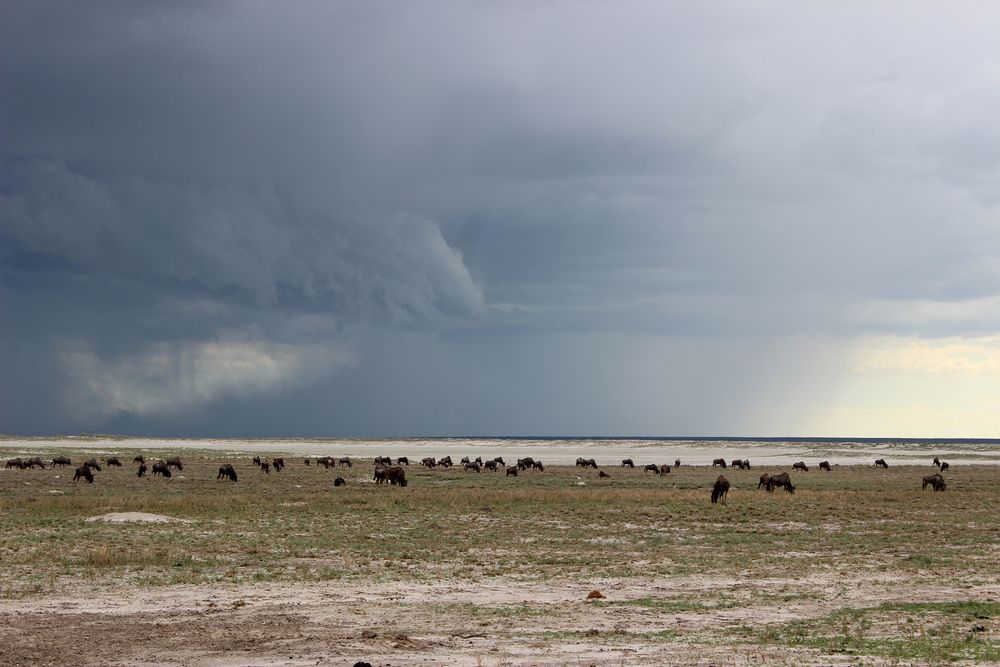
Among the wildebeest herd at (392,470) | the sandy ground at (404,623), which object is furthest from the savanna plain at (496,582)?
the wildebeest herd at (392,470)

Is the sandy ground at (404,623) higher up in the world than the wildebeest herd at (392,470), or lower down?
higher up

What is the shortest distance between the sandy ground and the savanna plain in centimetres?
6

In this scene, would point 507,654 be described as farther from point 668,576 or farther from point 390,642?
point 668,576

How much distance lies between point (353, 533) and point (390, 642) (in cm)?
1552

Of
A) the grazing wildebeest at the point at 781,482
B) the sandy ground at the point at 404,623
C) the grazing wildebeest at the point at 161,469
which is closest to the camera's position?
the sandy ground at the point at 404,623

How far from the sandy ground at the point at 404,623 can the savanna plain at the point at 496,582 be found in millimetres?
58

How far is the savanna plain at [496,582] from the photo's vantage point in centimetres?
1271

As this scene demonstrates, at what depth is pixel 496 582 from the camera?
1925 centimetres

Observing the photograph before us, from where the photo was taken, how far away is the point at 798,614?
15438 mm

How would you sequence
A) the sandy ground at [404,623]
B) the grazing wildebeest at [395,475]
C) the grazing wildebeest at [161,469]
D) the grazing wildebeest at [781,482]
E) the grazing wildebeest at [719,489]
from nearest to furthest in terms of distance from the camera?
the sandy ground at [404,623], the grazing wildebeest at [719,489], the grazing wildebeest at [781,482], the grazing wildebeest at [395,475], the grazing wildebeest at [161,469]

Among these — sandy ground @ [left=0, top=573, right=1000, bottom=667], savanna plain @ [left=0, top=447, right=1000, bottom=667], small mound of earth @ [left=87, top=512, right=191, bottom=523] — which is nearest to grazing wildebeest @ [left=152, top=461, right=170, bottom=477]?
savanna plain @ [left=0, top=447, right=1000, bottom=667]

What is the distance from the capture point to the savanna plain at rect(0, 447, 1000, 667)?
1271 cm

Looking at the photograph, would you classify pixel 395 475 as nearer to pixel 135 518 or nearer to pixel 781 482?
pixel 781 482

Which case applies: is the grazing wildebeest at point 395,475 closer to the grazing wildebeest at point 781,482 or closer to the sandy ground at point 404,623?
the grazing wildebeest at point 781,482
